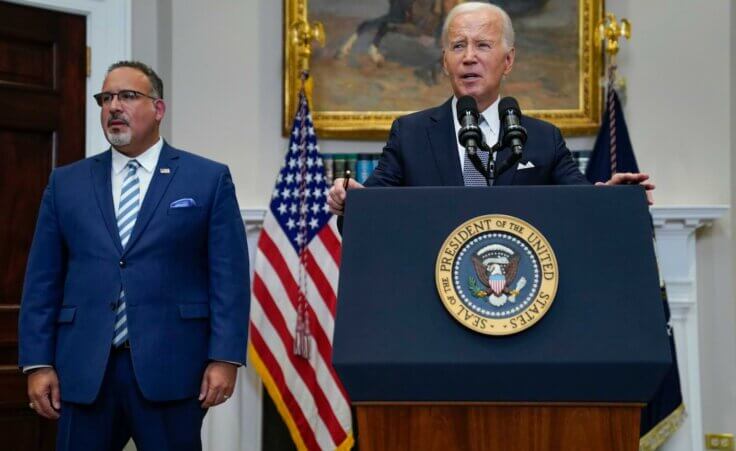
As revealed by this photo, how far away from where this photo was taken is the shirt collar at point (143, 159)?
3.37 m

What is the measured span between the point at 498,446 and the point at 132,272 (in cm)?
156

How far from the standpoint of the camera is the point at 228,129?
5.68m

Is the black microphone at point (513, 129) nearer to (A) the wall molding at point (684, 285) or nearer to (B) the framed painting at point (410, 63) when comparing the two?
(A) the wall molding at point (684, 285)

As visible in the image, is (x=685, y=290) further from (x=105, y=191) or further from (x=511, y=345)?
(x=511, y=345)

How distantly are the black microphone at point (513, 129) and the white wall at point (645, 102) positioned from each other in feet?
10.9

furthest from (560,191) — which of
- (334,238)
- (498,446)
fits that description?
(334,238)

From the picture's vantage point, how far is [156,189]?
331 cm

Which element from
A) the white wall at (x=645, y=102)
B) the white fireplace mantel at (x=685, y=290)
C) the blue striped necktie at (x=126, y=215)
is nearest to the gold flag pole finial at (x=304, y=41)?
the white wall at (x=645, y=102)

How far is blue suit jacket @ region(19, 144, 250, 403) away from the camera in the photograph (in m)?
3.13

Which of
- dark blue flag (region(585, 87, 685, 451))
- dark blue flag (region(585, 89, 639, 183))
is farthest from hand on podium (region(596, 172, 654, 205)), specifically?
dark blue flag (region(585, 89, 639, 183))

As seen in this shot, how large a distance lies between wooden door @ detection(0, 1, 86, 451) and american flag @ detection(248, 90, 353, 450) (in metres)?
1.11

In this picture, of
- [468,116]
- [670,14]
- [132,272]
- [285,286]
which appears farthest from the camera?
[670,14]

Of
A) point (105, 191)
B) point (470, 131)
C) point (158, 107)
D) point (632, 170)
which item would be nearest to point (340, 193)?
point (470, 131)

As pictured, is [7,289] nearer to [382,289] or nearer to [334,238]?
[334,238]
